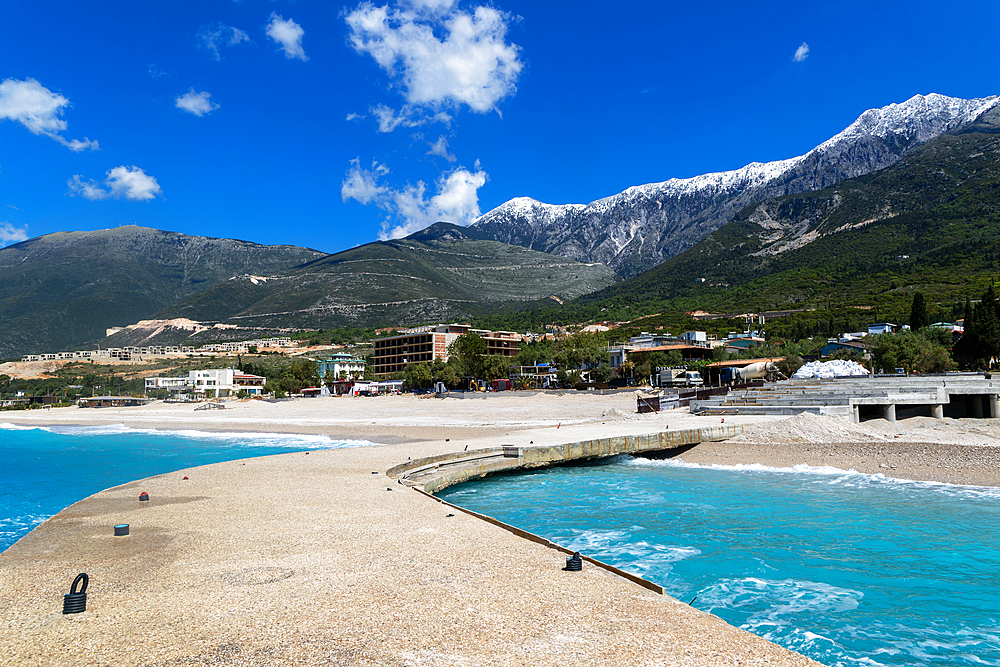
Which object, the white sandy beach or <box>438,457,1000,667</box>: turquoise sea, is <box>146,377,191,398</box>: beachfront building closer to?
<box>438,457,1000,667</box>: turquoise sea

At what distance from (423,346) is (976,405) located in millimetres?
96561

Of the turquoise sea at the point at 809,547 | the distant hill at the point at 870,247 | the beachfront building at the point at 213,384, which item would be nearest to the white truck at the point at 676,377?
the distant hill at the point at 870,247

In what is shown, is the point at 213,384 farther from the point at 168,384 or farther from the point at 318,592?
the point at 318,592

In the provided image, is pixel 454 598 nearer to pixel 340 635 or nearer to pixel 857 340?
pixel 340 635

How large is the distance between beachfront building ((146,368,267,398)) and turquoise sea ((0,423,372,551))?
5655 cm

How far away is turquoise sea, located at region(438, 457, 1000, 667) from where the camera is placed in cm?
743

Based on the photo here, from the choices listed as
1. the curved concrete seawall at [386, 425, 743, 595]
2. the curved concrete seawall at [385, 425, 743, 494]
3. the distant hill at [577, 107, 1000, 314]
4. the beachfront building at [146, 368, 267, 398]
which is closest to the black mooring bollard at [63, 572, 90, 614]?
the curved concrete seawall at [386, 425, 743, 595]

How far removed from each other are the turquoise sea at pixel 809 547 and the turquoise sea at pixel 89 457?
11.4 m

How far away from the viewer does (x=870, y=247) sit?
5531 inches

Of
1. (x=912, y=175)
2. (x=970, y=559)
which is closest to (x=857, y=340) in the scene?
(x=970, y=559)

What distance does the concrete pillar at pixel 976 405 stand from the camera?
3588cm

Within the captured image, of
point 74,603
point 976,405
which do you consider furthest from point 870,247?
point 74,603

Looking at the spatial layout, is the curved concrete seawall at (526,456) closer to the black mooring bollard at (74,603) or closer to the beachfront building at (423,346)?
the black mooring bollard at (74,603)

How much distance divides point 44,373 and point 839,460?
160 m
